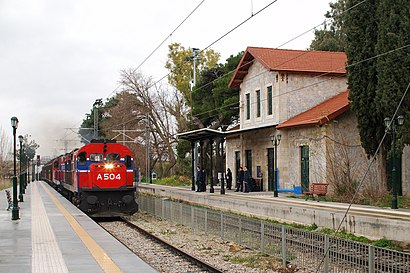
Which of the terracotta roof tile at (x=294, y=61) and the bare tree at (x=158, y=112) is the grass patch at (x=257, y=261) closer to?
the terracotta roof tile at (x=294, y=61)

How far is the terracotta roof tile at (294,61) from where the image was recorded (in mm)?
33188

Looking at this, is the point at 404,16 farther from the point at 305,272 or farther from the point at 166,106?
the point at 166,106

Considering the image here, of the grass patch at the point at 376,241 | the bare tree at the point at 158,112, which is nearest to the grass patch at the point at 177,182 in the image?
the bare tree at the point at 158,112

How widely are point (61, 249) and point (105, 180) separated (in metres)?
10.7

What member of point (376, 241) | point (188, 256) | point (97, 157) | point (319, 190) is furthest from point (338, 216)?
point (97, 157)

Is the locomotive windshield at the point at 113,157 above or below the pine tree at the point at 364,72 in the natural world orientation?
below

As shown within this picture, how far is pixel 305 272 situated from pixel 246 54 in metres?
26.4

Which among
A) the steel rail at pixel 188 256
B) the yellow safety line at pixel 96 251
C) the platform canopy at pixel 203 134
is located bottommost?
the steel rail at pixel 188 256

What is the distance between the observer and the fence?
9.23 m

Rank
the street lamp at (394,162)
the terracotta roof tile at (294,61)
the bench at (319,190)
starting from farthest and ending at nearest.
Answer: the terracotta roof tile at (294,61), the bench at (319,190), the street lamp at (394,162)

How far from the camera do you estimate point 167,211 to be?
910 inches

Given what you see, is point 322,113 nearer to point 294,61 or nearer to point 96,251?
point 294,61

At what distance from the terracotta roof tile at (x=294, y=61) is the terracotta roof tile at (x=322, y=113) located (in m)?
1.91

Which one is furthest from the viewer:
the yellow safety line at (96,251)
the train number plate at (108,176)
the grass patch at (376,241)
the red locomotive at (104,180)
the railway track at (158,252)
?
the train number plate at (108,176)
